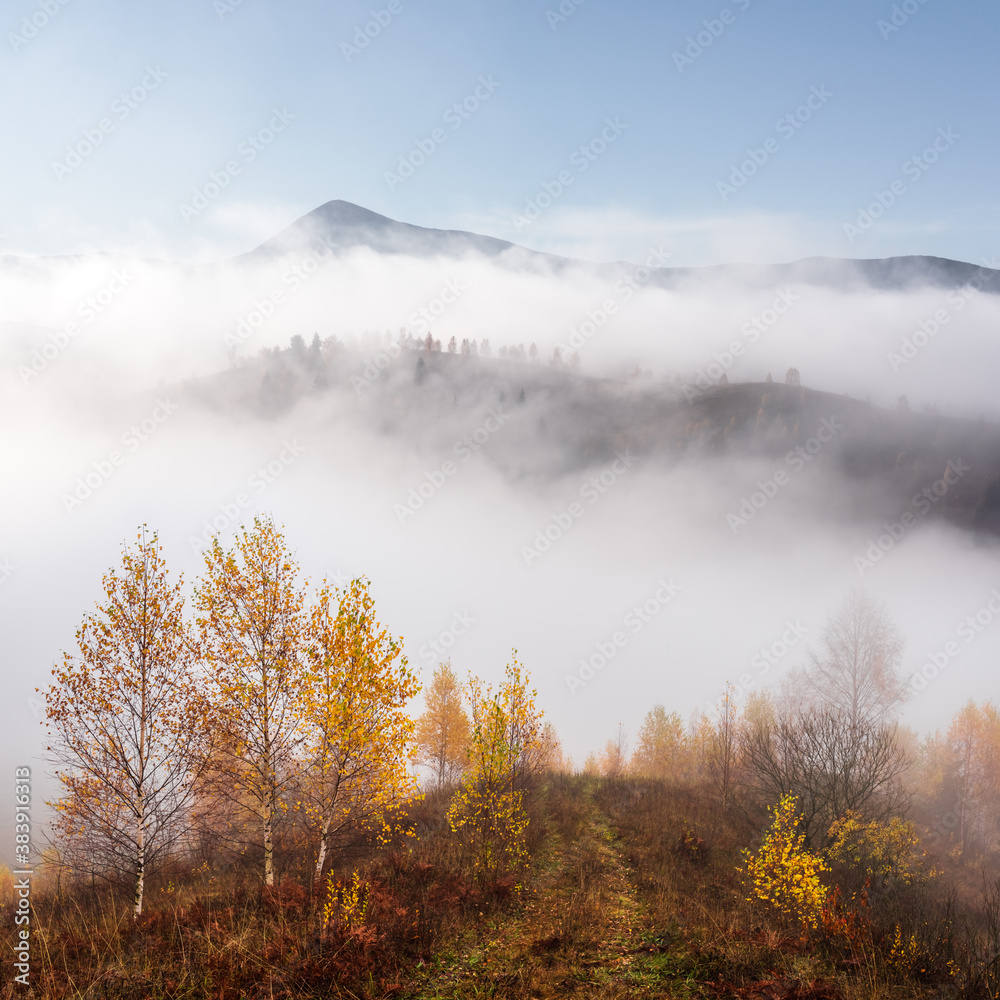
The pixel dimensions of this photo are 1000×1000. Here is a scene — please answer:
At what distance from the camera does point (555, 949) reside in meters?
12.2

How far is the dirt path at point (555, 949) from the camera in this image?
10477 mm

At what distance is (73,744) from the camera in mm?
14367

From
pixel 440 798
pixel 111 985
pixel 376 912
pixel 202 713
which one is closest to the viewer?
pixel 111 985

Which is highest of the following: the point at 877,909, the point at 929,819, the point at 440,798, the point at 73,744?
the point at 73,744

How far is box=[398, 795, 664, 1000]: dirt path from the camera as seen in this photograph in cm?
1048

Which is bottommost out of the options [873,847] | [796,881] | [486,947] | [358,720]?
[873,847]

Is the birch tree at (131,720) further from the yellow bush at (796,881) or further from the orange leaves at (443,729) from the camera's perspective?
the orange leaves at (443,729)

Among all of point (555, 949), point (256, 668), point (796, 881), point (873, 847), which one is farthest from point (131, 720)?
point (873, 847)

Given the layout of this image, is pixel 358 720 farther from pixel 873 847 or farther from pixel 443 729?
pixel 443 729

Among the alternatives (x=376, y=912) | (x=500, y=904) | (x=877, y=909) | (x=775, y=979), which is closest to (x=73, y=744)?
(x=376, y=912)

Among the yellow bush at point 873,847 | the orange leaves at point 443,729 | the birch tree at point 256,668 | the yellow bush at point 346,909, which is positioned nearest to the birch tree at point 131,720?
the birch tree at point 256,668

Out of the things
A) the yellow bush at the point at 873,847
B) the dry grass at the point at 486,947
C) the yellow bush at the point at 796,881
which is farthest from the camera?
the yellow bush at the point at 873,847

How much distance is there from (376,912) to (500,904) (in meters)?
4.55

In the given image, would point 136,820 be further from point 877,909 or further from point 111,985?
point 877,909
